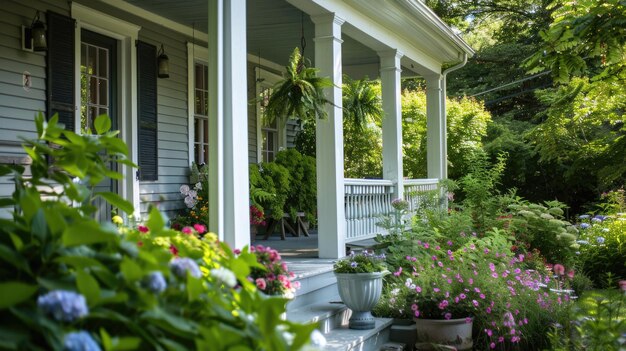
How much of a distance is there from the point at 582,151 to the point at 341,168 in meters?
8.25

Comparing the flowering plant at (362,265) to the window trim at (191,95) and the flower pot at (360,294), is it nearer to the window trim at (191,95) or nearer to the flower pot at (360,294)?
the flower pot at (360,294)

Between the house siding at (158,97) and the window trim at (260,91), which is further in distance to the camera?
the window trim at (260,91)

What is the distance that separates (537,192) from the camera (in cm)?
1647

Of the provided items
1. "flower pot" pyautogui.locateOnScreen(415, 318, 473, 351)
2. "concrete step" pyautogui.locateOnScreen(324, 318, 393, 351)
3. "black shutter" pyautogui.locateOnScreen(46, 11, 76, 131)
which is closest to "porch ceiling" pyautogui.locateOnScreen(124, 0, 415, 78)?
"black shutter" pyautogui.locateOnScreen(46, 11, 76, 131)

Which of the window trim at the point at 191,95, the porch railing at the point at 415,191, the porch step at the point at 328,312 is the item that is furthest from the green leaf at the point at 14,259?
the porch railing at the point at 415,191

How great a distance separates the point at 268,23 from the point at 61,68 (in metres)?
2.72

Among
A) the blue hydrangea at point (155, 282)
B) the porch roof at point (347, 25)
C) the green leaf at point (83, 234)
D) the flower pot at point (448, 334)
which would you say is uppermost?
the porch roof at point (347, 25)

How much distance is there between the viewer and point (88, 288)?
52.7 inches

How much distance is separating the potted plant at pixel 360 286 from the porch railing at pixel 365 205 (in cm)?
174

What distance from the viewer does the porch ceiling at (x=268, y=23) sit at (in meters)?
7.16

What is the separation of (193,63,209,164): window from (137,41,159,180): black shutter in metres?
0.98

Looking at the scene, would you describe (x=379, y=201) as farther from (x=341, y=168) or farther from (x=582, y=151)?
(x=582, y=151)

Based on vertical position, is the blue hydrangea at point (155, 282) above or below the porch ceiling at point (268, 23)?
below

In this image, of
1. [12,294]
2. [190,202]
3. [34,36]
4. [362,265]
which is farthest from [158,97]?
[12,294]
